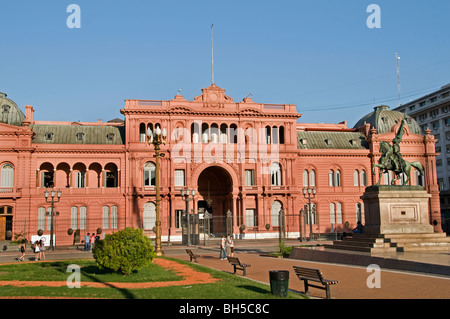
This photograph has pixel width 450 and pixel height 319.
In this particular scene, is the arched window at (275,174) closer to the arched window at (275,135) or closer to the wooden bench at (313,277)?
the arched window at (275,135)

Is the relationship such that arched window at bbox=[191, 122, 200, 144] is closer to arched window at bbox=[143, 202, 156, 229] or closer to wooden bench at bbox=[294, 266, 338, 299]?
arched window at bbox=[143, 202, 156, 229]

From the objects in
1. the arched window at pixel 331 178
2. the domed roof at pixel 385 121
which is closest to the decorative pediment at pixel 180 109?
the arched window at pixel 331 178

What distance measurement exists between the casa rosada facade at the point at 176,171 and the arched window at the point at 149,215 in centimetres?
11

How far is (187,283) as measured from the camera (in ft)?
53.4

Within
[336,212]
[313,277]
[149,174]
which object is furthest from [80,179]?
[313,277]

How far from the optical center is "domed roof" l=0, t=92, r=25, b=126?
53406mm

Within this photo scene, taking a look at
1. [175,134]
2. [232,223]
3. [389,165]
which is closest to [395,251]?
[389,165]

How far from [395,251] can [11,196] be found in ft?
135

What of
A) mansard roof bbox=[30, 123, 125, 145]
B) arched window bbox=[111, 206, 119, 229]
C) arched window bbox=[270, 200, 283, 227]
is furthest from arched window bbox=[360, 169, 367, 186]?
arched window bbox=[111, 206, 119, 229]

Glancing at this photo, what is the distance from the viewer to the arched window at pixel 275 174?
5650 cm

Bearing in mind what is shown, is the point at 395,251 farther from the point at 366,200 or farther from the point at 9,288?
the point at 9,288

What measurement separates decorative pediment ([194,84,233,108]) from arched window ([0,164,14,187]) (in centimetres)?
2216

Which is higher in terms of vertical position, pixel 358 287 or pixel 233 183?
pixel 233 183
